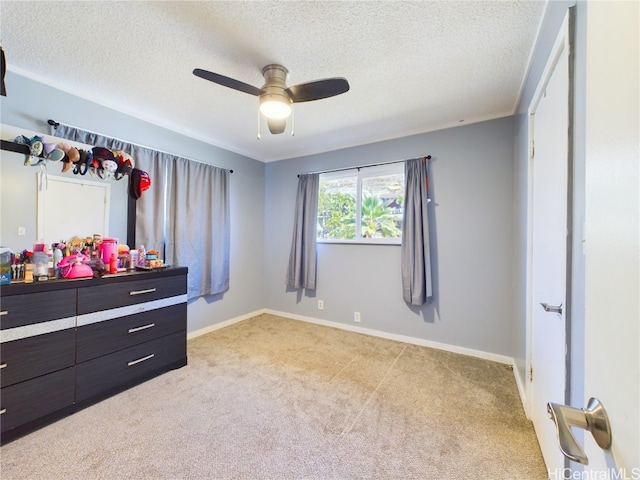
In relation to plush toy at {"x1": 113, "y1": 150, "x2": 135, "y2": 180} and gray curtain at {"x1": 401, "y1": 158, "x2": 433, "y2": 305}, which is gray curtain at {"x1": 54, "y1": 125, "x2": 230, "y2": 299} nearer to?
plush toy at {"x1": 113, "y1": 150, "x2": 135, "y2": 180}

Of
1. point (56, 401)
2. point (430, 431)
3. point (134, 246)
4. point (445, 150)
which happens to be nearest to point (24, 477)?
point (56, 401)

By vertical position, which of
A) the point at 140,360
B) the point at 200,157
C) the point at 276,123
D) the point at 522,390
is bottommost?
the point at 522,390

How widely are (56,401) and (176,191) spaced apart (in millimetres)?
1992

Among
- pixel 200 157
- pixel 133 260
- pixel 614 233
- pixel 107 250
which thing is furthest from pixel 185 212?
pixel 614 233

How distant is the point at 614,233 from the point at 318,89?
5.35 ft

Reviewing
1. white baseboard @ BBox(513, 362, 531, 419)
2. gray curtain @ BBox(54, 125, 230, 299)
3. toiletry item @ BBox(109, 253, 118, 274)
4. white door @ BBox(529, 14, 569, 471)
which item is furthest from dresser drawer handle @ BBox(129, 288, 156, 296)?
white baseboard @ BBox(513, 362, 531, 419)

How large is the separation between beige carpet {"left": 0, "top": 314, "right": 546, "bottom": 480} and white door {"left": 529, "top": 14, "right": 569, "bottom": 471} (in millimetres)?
297

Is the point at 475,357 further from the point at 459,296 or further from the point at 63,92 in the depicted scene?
the point at 63,92

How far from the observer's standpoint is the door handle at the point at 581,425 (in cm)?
42

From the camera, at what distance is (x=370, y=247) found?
11.0 ft

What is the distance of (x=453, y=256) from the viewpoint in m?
2.88

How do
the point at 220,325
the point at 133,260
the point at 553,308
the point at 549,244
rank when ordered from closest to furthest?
1. the point at 553,308
2. the point at 549,244
3. the point at 133,260
4. the point at 220,325

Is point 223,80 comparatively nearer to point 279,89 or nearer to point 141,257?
point 279,89

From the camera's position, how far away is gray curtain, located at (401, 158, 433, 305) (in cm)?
290
